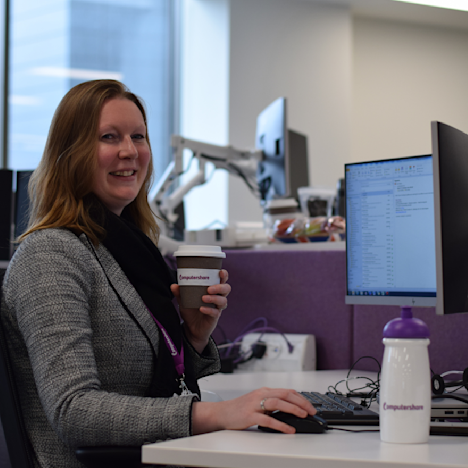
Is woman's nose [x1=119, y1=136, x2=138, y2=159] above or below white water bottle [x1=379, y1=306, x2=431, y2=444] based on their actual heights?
above

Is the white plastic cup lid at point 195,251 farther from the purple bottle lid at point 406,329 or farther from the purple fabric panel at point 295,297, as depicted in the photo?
the purple fabric panel at point 295,297

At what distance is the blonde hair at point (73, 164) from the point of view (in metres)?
1.13

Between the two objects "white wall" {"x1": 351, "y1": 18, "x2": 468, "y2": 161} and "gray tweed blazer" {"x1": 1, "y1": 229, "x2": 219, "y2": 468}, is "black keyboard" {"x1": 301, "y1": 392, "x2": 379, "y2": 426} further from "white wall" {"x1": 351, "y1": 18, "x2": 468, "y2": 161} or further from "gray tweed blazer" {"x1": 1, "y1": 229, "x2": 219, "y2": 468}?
"white wall" {"x1": 351, "y1": 18, "x2": 468, "y2": 161}

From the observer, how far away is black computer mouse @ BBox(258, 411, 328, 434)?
0.89 meters

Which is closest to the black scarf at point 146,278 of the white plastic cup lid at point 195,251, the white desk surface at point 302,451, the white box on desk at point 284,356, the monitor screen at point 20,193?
the white plastic cup lid at point 195,251

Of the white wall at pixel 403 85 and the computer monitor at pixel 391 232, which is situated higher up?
the white wall at pixel 403 85

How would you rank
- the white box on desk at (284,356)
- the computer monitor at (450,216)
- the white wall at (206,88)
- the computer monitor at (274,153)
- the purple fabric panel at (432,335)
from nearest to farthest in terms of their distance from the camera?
the computer monitor at (450,216) → the purple fabric panel at (432,335) → the white box on desk at (284,356) → the computer monitor at (274,153) → the white wall at (206,88)

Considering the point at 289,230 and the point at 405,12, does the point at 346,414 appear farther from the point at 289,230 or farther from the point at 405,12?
the point at 405,12

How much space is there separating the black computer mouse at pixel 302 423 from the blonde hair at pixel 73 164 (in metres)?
0.47

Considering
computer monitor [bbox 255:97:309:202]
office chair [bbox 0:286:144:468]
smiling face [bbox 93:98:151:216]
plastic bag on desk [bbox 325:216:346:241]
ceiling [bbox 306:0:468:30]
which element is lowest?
office chair [bbox 0:286:144:468]

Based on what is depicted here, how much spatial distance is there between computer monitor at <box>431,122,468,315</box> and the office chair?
59cm

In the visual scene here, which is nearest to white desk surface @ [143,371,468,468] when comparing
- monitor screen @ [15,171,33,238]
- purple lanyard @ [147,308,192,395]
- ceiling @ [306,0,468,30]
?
purple lanyard @ [147,308,192,395]

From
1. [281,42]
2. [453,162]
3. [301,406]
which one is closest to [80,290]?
[301,406]

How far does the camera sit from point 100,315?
104cm
